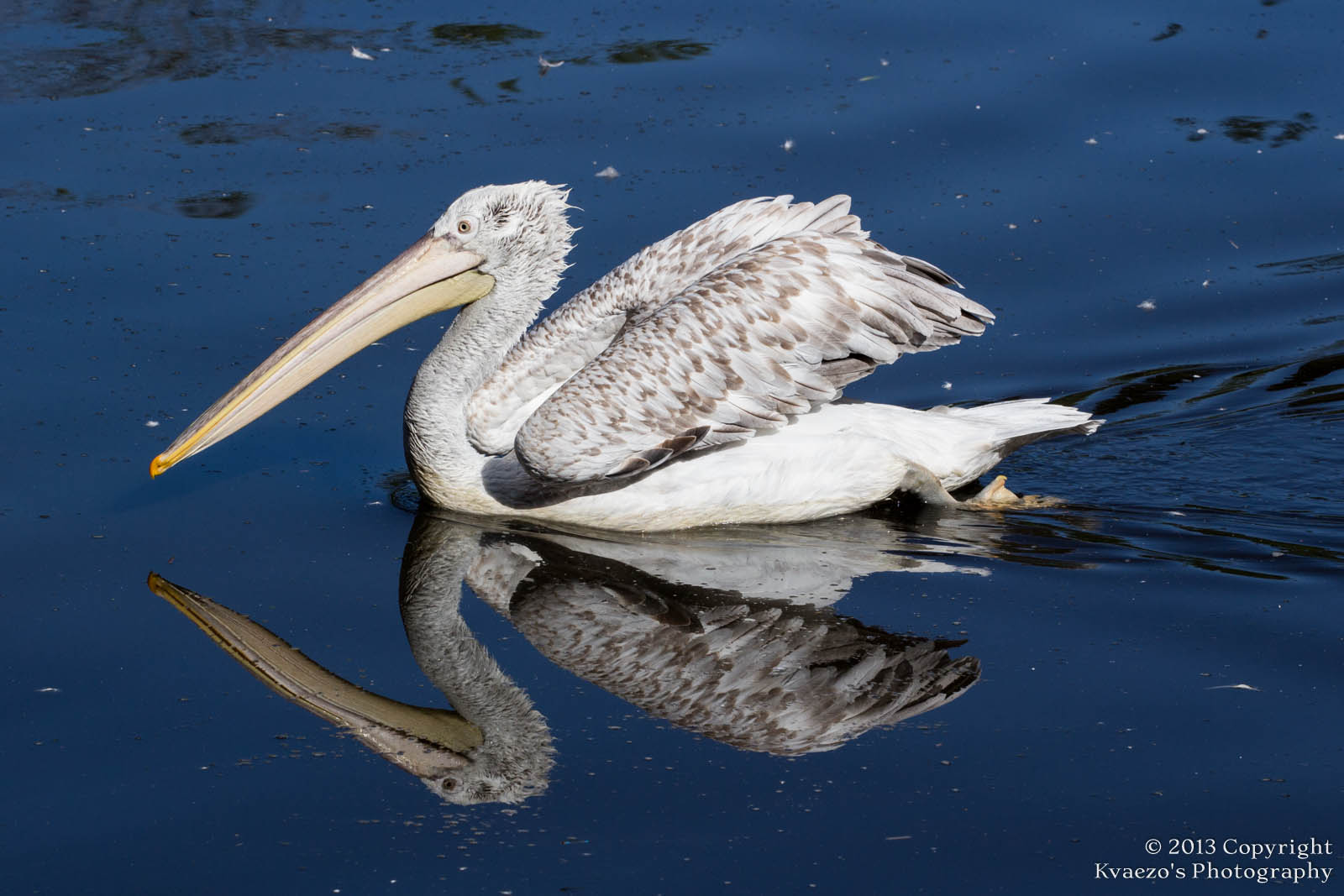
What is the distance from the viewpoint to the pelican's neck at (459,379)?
5152 mm

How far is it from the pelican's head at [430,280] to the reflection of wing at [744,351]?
1.50 feet

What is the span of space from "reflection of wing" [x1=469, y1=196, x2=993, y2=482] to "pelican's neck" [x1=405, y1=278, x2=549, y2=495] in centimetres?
25

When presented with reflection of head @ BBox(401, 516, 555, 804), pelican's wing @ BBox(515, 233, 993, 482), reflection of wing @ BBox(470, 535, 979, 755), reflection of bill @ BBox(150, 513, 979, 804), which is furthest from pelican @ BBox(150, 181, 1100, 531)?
reflection of wing @ BBox(470, 535, 979, 755)

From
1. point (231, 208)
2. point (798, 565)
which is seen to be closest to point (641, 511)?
point (798, 565)

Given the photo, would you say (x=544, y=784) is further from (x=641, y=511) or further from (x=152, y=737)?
(x=641, y=511)

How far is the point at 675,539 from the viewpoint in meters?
5.13

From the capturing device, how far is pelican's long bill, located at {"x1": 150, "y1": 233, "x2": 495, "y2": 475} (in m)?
5.08

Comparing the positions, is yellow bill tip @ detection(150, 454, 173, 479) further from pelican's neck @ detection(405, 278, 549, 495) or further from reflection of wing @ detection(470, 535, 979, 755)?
reflection of wing @ detection(470, 535, 979, 755)

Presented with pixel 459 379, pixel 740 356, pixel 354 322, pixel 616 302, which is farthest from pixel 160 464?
pixel 740 356

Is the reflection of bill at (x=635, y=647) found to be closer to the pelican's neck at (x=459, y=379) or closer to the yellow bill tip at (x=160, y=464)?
the pelican's neck at (x=459, y=379)

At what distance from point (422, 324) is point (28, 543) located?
203cm

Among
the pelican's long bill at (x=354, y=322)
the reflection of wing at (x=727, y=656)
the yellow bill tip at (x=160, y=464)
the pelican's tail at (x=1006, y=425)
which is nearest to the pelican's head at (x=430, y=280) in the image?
the pelican's long bill at (x=354, y=322)

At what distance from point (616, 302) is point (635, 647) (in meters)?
1.43

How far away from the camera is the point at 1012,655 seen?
422 centimetres
